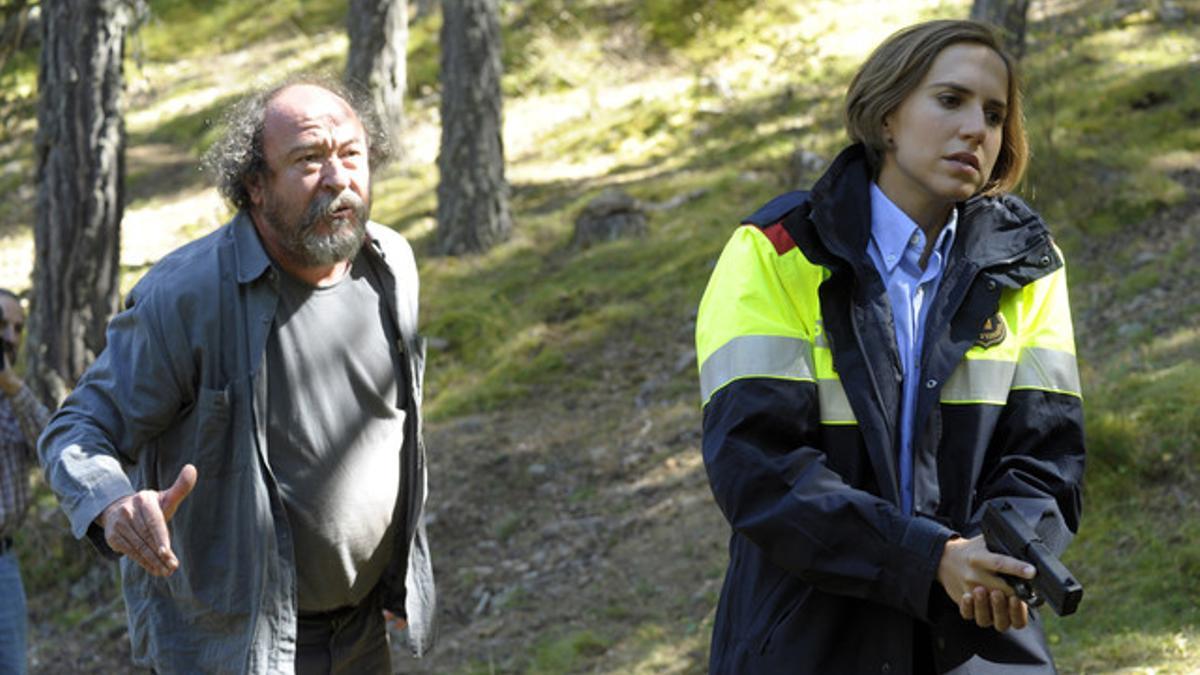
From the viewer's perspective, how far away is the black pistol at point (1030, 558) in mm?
2521

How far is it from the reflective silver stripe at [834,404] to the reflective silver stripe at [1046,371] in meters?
0.36

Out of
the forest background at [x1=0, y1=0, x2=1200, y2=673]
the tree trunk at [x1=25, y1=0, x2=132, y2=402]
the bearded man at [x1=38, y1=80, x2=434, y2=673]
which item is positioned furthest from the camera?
the tree trunk at [x1=25, y1=0, x2=132, y2=402]

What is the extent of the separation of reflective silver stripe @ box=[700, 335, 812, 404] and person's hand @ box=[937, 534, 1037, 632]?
418mm

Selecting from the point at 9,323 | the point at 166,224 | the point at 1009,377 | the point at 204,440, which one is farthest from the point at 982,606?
the point at 166,224

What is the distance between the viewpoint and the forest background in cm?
655

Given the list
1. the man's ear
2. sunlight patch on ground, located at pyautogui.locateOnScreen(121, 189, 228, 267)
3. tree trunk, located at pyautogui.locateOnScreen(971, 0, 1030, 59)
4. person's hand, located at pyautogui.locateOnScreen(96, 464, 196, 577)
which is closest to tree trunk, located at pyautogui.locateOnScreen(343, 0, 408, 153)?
sunlight patch on ground, located at pyautogui.locateOnScreen(121, 189, 228, 267)

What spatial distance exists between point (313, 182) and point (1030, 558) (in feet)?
6.83

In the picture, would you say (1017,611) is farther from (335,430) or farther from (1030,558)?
(335,430)

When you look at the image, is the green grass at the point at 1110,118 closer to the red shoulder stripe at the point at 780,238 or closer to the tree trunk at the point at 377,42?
the tree trunk at the point at 377,42

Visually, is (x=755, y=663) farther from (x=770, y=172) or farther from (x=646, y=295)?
(x=770, y=172)

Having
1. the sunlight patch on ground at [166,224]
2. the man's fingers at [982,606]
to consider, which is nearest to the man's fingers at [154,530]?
the man's fingers at [982,606]

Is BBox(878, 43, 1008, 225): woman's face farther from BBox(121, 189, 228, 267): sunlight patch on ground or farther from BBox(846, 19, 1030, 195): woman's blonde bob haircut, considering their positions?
BBox(121, 189, 228, 267): sunlight patch on ground

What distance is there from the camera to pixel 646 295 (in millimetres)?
10898

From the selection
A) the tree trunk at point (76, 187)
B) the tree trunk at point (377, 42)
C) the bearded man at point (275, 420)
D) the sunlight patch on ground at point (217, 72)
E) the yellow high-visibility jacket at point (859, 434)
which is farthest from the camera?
the sunlight patch on ground at point (217, 72)
